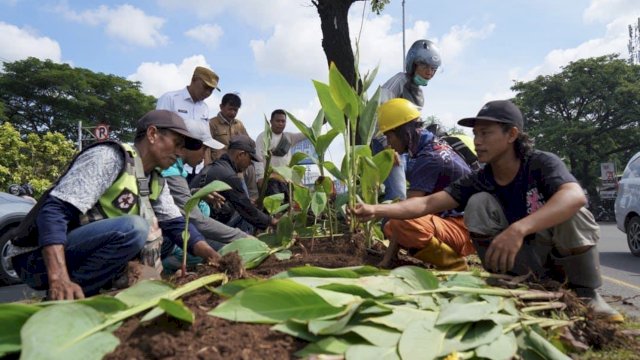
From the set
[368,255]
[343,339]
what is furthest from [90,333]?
[368,255]

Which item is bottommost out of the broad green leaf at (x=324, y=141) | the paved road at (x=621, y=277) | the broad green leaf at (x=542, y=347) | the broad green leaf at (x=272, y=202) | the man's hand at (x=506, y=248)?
the paved road at (x=621, y=277)

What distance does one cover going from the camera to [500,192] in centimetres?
258

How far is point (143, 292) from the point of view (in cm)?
173

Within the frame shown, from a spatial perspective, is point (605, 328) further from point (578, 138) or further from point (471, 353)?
point (578, 138)

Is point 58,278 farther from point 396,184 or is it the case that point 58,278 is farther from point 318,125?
point 396,184

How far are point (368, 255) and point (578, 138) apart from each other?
1002 inches

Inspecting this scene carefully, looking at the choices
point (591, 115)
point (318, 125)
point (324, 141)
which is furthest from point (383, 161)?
point (591, 115)

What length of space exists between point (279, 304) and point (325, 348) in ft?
0.71

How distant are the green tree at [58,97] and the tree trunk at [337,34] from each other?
23.5 m

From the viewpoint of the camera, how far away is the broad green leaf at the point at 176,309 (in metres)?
1.44

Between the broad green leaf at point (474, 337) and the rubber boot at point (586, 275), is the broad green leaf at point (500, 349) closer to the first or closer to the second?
the broad green leaf at point (474, 337)

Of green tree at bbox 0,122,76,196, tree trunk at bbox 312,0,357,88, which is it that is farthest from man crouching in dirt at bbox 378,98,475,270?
green tree at bbox 0,122,76,196

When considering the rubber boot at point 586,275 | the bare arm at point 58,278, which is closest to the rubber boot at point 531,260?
the rubber boot at point 586,275

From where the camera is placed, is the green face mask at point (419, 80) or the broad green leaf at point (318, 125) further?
the green face mask at point (419, 80)
